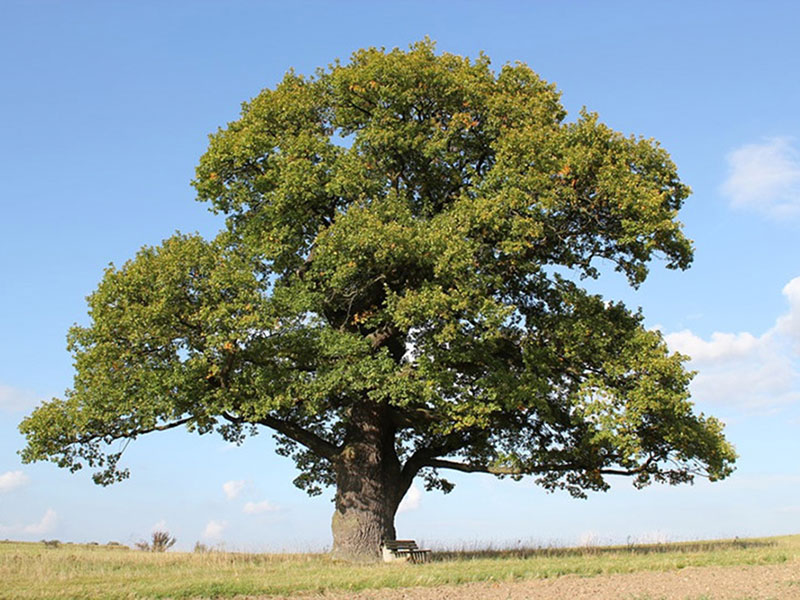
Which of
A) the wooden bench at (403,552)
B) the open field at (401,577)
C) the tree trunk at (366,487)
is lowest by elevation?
the open field at (401,577)

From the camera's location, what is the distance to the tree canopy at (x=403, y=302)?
19859 mm

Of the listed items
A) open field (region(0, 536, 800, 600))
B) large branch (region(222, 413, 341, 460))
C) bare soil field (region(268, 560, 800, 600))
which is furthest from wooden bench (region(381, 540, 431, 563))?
bare soil field (region(268, 560, 800, 600))

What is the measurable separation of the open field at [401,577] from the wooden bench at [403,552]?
153cm

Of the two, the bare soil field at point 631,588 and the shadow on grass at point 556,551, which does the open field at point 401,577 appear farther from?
the shadow on grass at point 556,551

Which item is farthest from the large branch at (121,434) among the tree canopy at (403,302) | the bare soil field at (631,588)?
the bare soil field at (631,588)

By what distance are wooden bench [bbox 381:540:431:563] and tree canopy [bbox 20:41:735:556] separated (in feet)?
1.95

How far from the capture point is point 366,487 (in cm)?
2242

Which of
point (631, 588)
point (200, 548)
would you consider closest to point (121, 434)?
point (200, 548)

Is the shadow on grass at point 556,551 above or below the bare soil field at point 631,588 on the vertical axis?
above

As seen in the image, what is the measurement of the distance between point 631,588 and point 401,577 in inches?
183

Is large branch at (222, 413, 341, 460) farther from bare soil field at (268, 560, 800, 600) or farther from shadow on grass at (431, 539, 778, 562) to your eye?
bare soil field at (268, 560, 800, 600)

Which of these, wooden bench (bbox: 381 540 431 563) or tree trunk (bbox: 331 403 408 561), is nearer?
wooden bench (bbox: 381 540 431 563)

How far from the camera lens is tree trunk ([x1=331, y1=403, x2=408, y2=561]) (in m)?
21.7

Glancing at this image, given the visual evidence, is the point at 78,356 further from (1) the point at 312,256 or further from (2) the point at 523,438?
(2) the point at 523,438
